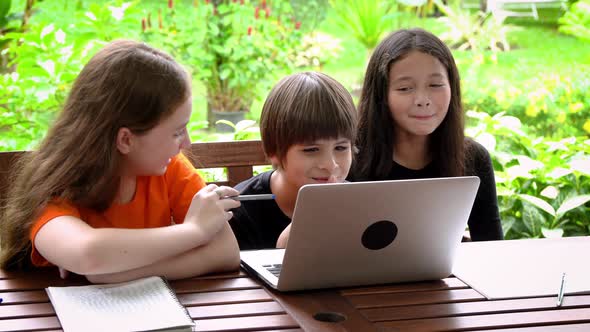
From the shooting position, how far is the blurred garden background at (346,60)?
342 cm

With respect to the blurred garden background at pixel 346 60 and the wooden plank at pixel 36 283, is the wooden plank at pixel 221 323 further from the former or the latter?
the blurred garden background at pixel 346 60

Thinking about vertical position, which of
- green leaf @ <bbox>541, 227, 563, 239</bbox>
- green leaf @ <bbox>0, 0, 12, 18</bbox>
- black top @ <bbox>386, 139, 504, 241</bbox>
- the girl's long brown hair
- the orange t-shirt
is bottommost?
green leaf @ <bbox>541, 227, 563, 239</bbox>

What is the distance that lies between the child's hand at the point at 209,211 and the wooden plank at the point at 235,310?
0.75 feet

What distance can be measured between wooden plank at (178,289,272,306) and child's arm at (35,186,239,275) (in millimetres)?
111

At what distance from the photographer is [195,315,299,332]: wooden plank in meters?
1.40

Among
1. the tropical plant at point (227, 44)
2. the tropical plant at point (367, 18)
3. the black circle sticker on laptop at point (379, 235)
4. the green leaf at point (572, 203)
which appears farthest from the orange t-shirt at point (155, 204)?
the tropical plant at point (367, 18)

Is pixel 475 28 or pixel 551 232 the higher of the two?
pixel 475 28

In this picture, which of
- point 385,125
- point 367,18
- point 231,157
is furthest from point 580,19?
point 231,157

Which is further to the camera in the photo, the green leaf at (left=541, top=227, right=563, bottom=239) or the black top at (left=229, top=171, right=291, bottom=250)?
the green leaf at (left=541, top=227, right=563, bottom=239)

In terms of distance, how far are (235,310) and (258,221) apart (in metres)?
0.71

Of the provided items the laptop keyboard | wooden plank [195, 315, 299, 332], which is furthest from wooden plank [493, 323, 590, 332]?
the laptop keyboard

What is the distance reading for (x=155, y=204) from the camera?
1943mm

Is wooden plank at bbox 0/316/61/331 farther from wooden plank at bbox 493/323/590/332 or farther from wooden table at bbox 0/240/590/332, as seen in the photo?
wooden plank at bbox 493/323/590/332

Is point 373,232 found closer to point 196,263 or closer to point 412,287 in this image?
point 412,287
